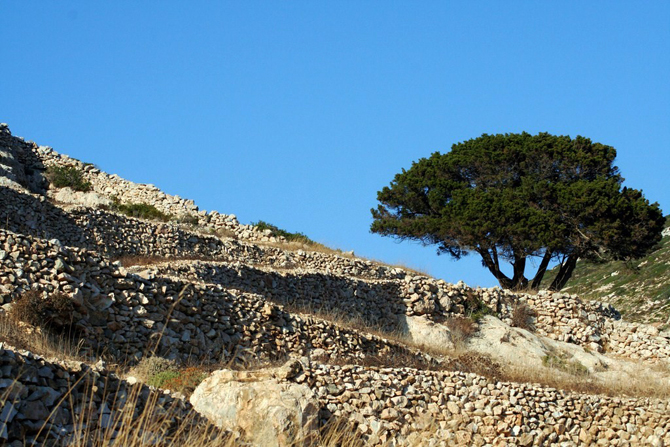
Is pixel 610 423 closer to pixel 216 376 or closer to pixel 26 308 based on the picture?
pixel 216 376

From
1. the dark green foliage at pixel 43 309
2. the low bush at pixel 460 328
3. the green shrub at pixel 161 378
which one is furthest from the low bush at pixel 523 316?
the dark green foliage at pixel 43 309

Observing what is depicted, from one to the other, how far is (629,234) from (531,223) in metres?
3.75

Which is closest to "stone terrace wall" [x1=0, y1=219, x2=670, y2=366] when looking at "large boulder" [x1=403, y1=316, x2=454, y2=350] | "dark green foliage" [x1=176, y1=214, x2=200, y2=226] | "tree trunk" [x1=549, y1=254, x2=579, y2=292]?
"large boulder" [x1=403, y1=316, x2=454, y2=350]

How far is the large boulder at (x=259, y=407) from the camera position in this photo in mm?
10328

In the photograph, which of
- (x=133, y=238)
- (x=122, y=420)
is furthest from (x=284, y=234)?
(x=122, y=420)

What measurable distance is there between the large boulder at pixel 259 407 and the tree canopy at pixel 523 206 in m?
17.6

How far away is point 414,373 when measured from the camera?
45.0 feet

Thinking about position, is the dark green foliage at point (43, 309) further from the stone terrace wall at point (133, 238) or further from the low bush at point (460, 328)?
the low bush at point (460, 328)

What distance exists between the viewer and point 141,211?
29328 millimetres

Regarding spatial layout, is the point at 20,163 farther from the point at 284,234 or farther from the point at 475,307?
the point at 475,307

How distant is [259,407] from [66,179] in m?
23.3

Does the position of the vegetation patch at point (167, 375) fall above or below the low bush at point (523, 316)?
below

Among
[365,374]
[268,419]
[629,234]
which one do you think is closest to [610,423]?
[365,374]

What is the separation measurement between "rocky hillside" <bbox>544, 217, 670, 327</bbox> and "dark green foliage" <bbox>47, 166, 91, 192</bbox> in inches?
813
